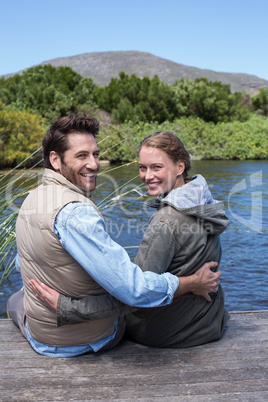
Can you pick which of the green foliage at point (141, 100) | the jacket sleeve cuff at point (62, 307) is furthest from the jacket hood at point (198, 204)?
the green foliage at point (141, 100)

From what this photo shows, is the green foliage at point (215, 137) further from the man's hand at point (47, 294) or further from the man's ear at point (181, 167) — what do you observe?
the man's hand at point (47, 294)

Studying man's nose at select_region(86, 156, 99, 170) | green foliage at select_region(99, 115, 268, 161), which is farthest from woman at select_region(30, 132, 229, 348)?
green foliage at select_region(99, 115, 268, 161)

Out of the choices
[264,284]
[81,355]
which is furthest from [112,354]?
[264,284]

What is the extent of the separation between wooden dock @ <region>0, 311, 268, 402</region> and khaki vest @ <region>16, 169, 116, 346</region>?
4.6 inches

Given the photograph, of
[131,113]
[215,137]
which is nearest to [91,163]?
[215,137]

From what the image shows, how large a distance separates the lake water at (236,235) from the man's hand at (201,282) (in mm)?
1560

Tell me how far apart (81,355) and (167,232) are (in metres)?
0.65

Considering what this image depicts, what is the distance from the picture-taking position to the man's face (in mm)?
1855

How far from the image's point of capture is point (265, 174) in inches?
681

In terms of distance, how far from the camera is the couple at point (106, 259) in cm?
166

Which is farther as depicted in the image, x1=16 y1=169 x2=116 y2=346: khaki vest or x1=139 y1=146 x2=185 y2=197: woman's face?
x1=139 y1=146 x2=185 y2=197: woman's face

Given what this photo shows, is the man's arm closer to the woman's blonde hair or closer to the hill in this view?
the woman's blonde hair

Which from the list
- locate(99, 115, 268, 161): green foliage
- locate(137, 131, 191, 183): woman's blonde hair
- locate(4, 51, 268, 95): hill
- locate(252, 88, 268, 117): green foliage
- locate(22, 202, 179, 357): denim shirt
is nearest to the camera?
locate(22, 202, 179, 357): denim shirt

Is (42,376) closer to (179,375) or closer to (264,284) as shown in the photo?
(179,375)
